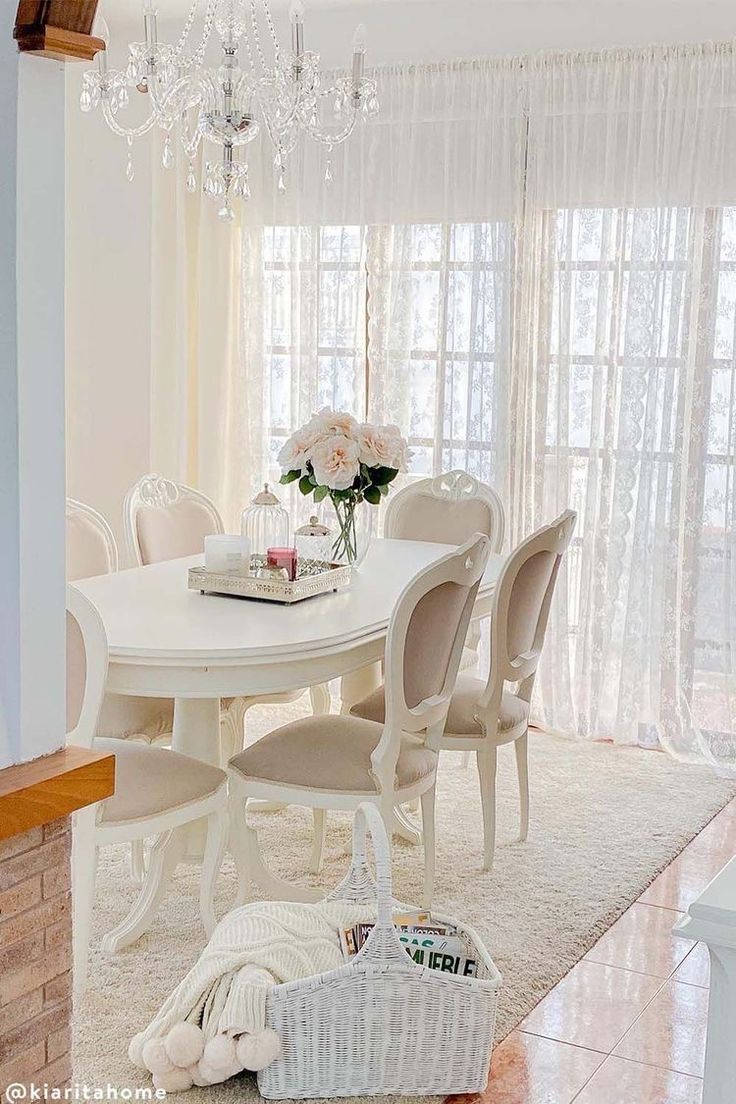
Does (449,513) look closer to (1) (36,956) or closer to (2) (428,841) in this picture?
(2) (428,841)

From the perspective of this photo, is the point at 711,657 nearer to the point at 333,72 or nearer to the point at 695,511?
the point at 695,511

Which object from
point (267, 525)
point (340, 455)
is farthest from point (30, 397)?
point (267, 525)

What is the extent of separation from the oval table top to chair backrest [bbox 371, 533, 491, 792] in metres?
0.15

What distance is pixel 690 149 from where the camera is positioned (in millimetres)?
4652

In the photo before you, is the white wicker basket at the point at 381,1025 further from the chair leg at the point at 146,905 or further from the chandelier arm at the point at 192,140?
the chandelier arm at the point at 192,140

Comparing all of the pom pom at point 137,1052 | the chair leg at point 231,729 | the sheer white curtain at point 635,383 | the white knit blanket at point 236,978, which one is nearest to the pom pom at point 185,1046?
the white knit blanket at point 236,978

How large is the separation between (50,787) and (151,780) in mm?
1445

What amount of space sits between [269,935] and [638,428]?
2.72m

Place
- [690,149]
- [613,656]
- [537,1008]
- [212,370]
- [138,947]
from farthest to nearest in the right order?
[212,370] < [613,656] < [690,149] < [138,947] < [537,1008]

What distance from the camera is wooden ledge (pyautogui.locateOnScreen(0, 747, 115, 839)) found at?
1609 millimetres

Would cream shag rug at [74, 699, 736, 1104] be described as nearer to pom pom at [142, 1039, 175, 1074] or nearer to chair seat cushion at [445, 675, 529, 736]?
Answer: pom pom at [142, 1039, 175, 1074]

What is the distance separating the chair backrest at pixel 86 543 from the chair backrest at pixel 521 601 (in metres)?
1.21

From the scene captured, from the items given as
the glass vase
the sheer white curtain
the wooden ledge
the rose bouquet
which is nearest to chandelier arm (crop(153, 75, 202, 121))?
the rose bouquet

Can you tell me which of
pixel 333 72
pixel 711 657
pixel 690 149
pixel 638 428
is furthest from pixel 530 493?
pixel 333 72
